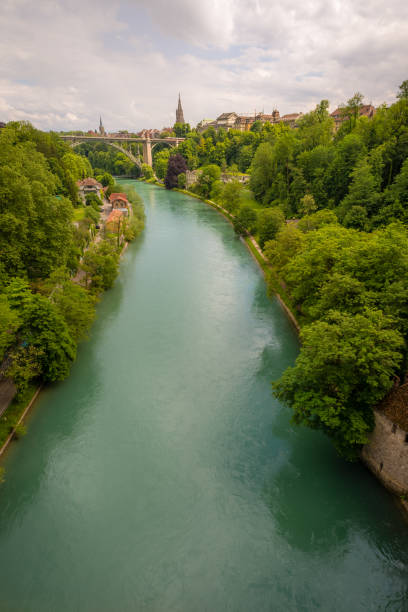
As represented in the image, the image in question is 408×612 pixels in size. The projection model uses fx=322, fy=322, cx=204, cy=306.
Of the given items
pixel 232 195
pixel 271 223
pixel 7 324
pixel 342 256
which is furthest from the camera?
pixel 232 195

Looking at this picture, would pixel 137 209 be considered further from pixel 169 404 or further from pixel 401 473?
pixel 401 473

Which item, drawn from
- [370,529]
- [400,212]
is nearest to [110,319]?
[370,529]

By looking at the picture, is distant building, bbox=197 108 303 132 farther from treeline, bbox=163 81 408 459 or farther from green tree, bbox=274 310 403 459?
green tree, bbox=274 310 403 459

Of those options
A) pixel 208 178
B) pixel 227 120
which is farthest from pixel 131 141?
pixel 208 178

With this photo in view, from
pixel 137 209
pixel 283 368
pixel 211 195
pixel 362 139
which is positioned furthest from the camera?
pixel 211 195

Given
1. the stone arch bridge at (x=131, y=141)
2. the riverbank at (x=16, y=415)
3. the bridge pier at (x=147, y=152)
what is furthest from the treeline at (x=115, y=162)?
the riverbank at (x=16, y=415)

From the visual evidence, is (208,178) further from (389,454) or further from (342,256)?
(389,454)
